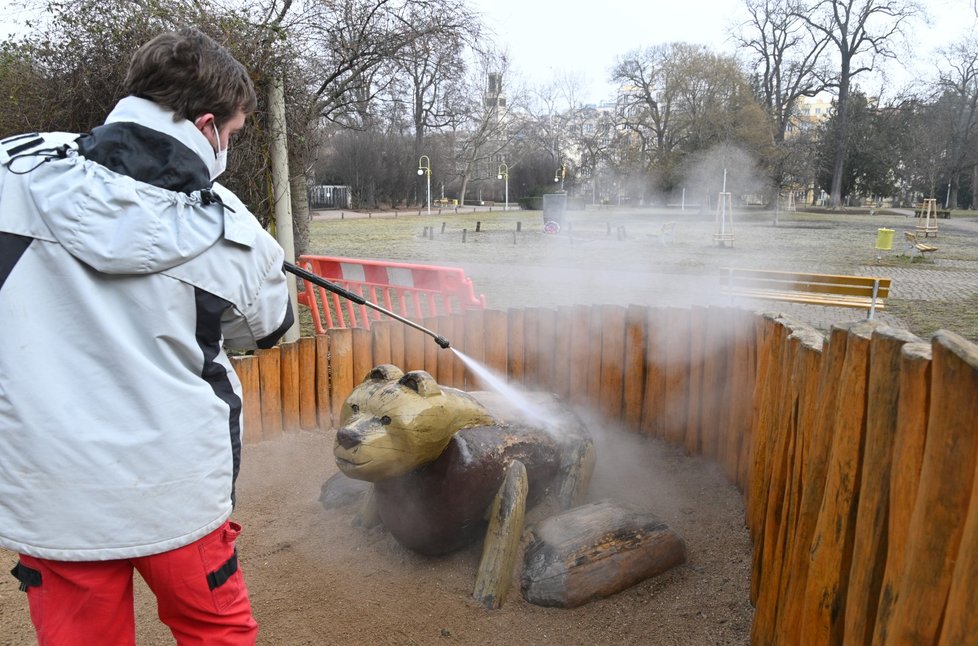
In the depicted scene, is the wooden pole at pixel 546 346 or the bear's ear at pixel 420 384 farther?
the wooden pole at pixel 546 346

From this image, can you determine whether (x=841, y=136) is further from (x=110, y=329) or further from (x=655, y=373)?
(x=110, y=329)

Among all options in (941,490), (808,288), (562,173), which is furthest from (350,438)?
(562,173)

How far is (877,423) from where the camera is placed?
4.96ft

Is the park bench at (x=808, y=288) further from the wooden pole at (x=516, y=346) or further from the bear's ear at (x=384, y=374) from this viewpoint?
the bear's ear at (x=384, y=374)

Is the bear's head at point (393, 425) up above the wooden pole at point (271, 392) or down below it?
above

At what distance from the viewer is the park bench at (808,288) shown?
7.26m

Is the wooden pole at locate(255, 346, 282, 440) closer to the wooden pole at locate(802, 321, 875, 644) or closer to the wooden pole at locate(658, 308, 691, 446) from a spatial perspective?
the wooden pole at locate(658, 308, 691, 446)

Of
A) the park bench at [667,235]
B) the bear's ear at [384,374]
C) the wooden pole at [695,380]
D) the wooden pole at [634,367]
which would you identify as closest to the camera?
the bear's ear at [384,374]

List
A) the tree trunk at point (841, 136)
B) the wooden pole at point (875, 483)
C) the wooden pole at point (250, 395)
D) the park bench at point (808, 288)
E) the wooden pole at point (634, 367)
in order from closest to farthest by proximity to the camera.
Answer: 1. the wooden pole at point (875, 483)
2. the wooden pole at point (250, 395)
3. the wooden pole at point (634, 367)
4. the park bench at point (808, 288)
5. the tree trunk at point (841, 136)

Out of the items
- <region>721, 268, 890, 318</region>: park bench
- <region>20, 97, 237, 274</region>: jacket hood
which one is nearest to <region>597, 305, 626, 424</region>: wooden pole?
<region>20, 97, 237, 274</region>: jacket hood

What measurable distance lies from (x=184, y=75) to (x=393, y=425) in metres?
1.41

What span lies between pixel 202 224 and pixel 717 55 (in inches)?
1289

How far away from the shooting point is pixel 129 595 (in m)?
1.44

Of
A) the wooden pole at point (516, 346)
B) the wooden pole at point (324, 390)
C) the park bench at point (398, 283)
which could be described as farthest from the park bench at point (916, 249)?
the wooden pole at point (324, 390)
